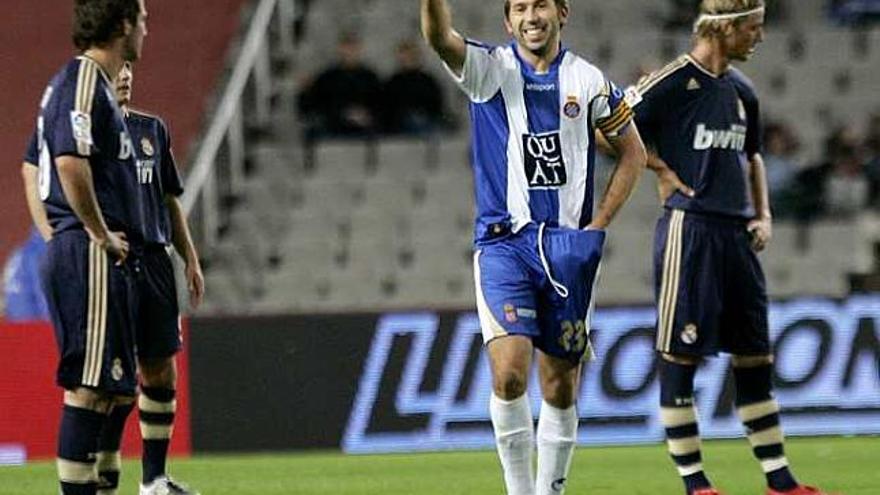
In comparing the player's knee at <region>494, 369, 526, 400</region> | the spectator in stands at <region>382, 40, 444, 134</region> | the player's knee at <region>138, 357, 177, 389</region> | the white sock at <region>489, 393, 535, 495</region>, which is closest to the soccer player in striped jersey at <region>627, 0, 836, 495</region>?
the white sock at <region>489, 393, 535, 495</region>

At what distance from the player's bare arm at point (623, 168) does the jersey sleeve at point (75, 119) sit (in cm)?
200

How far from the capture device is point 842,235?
684 inches

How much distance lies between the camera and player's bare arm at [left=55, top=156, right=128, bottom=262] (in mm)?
8297

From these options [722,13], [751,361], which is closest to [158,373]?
[751,361]

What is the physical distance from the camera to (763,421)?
402 inches

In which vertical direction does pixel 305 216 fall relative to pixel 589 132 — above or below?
below

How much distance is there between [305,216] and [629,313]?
15.4 feet

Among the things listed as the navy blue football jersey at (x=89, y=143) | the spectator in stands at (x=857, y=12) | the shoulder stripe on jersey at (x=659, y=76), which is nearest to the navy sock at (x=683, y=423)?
the shoulder stripe on jersey at (x=659, y=76)

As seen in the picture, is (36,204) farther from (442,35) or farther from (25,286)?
(25,286)

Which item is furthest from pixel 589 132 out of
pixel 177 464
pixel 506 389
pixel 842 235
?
pixel 842 235

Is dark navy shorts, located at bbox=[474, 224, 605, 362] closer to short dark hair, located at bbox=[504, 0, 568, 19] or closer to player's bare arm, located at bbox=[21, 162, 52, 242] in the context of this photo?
short dark hair, located at bbox=[504, 0, 568, 19]

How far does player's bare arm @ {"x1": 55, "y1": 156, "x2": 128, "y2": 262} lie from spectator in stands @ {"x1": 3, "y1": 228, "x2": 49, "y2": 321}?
352 inches

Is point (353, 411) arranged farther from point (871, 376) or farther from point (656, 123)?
point (656, 123)

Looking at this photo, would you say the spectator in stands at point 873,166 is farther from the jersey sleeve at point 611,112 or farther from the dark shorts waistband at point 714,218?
the jersey sleeve at point 611,112
